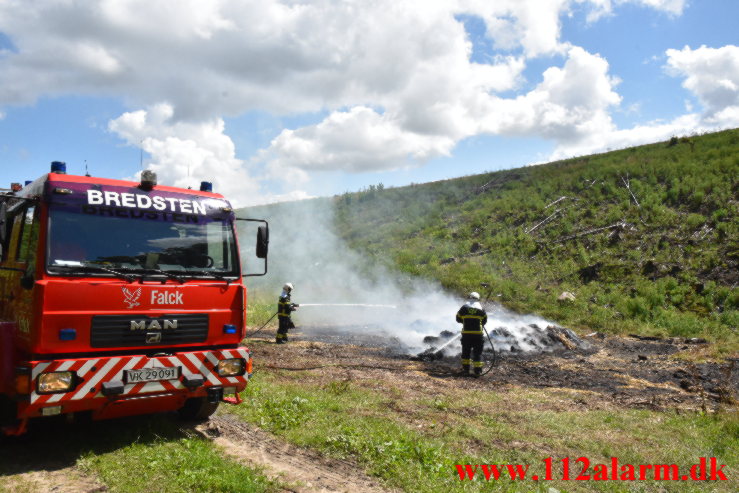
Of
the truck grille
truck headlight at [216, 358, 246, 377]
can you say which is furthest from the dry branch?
the truck grille

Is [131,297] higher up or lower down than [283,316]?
higher up

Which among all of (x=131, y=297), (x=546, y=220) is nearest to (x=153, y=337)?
(x=131, y=297)

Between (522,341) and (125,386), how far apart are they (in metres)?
11.5

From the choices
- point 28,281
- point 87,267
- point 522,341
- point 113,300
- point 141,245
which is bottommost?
point 522,341

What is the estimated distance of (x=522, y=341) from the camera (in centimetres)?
1403

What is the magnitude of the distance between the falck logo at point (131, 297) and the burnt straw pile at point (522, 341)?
9141mm

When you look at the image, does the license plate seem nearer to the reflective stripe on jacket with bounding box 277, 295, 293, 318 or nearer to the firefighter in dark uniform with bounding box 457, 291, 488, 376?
the firefighter in dark uniform with bounding box 457, 291, 488, 376

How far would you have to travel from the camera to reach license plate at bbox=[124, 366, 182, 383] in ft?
16.4

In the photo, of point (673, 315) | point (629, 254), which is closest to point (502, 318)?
point (673, 315)

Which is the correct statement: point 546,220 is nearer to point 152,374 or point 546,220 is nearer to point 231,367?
point 231,367

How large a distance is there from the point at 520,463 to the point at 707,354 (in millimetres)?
10323

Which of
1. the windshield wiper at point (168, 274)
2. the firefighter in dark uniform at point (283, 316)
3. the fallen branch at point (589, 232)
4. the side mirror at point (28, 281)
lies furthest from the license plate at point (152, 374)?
the fallen branch at point (589, 232)

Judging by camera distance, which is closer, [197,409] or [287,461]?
A: [287,461]

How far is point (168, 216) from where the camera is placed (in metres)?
5.68
